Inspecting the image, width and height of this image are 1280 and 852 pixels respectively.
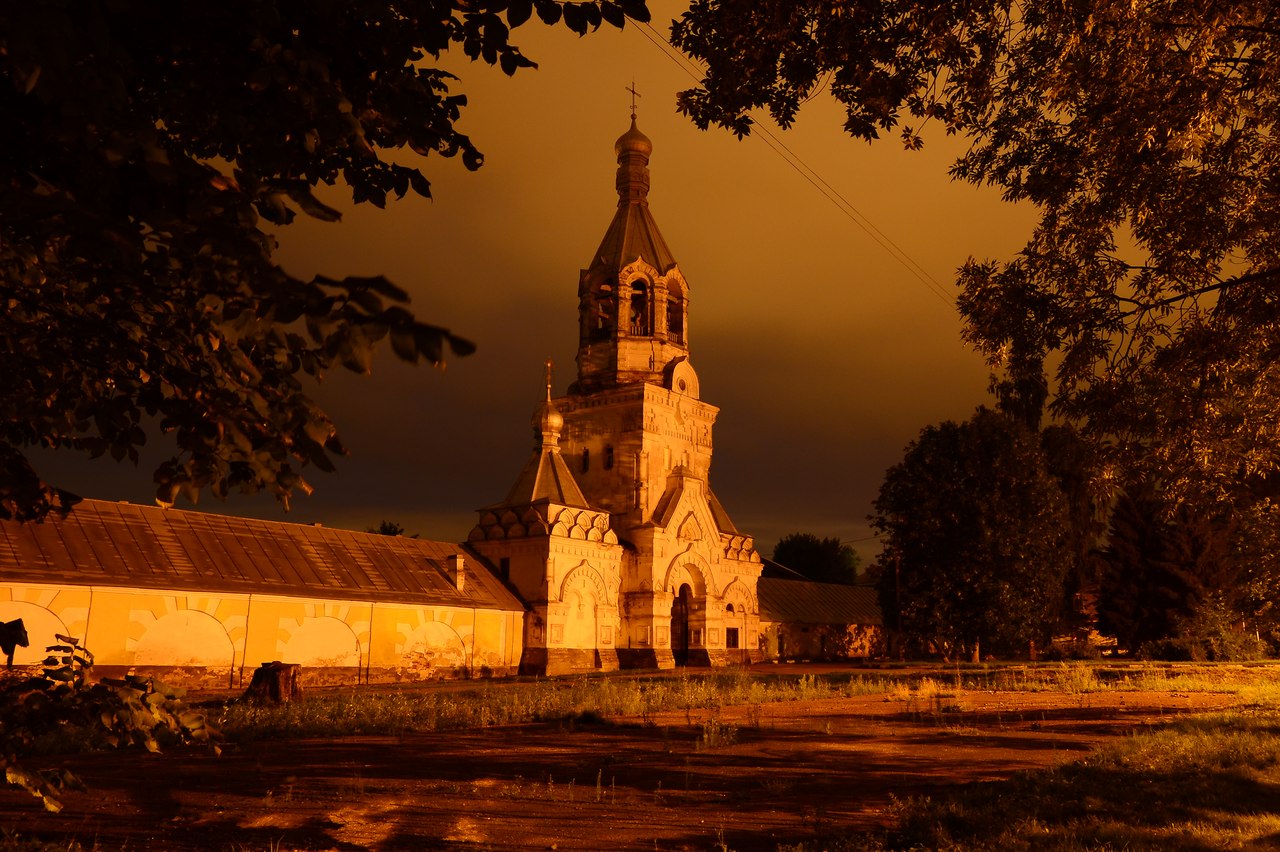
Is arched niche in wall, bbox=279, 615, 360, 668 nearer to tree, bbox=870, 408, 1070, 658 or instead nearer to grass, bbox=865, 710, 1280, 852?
tree, bbox=870, 408, 1070, 658

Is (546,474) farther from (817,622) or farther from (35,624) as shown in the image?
(817,622)

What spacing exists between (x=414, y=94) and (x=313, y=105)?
26.1 inches

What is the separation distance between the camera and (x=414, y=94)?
4359mm

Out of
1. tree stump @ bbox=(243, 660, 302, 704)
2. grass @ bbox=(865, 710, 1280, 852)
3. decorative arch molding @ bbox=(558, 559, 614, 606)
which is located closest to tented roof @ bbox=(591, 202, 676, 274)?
decorative arch molding @ bbox=(558, 559, 614, 606)

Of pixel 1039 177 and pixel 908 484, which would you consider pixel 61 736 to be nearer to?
pixel 1039 177

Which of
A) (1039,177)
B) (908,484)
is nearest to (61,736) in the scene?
(1039,177)

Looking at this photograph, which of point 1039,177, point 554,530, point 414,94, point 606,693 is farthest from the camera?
point 554,530

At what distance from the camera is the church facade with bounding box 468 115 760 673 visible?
38.3 m

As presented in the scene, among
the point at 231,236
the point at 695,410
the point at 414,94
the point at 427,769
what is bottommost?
the point at 427,769

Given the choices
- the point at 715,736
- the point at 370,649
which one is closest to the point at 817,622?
the point at 370,649

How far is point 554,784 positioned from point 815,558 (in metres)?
83.2

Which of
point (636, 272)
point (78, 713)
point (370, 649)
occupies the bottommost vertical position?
point (78, 713)

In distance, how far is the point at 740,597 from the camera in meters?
45.9

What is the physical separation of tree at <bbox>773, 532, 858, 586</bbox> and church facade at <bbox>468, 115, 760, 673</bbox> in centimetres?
4384
